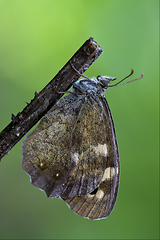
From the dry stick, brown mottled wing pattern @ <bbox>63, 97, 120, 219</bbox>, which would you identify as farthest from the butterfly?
the dry stick

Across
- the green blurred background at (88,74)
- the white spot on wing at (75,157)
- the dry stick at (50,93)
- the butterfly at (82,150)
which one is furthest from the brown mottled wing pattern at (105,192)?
the green blurred background at (88,74)

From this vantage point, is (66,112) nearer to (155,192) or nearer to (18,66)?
(18,66)

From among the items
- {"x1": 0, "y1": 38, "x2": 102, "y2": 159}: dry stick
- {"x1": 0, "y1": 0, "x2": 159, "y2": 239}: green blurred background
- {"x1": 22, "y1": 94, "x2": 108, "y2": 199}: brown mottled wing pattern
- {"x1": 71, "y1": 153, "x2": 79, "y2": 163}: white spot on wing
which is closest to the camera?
{"x1": 0, "y1": 38, "x2": 102, "y2": 159}: dry stick

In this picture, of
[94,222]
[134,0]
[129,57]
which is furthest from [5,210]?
[134,0]

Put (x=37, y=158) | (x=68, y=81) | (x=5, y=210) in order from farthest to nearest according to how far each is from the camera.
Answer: (x=5, y=210) → (x=37, y=158) → (x=68, y=81)

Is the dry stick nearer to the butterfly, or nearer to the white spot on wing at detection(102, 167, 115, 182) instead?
the butterfly

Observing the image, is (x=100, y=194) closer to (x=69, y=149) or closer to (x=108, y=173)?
(x=108, y=173)

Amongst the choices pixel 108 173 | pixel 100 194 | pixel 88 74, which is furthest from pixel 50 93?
pixel 88 74
